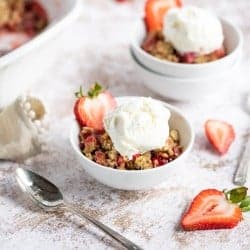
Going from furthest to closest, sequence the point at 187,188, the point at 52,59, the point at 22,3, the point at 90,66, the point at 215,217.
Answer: the point at 22,3, the point at 90,66, the point at 52,59, the point at 187,188, the point at 215,217

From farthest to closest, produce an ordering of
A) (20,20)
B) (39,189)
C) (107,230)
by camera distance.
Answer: (20,20), (39,189), (107,230)

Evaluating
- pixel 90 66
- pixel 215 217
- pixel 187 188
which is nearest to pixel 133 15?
pixel 90 66

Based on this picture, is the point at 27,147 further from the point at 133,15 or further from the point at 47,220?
the point at 133,15

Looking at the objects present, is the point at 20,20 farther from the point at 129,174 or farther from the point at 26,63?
the point at 129,174

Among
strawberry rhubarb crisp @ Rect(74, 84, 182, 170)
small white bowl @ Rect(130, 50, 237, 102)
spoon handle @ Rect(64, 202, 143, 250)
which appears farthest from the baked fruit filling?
small white bowl @ Rect(130, 50, 237, 102)

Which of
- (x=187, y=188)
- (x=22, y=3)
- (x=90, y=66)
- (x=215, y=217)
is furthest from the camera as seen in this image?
(x=22, y=3)

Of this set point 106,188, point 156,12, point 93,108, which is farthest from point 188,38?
point 106,188

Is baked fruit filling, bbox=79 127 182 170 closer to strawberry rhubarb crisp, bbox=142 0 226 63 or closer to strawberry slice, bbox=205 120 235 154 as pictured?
strawberry slice, bbox=205 120 235 154
